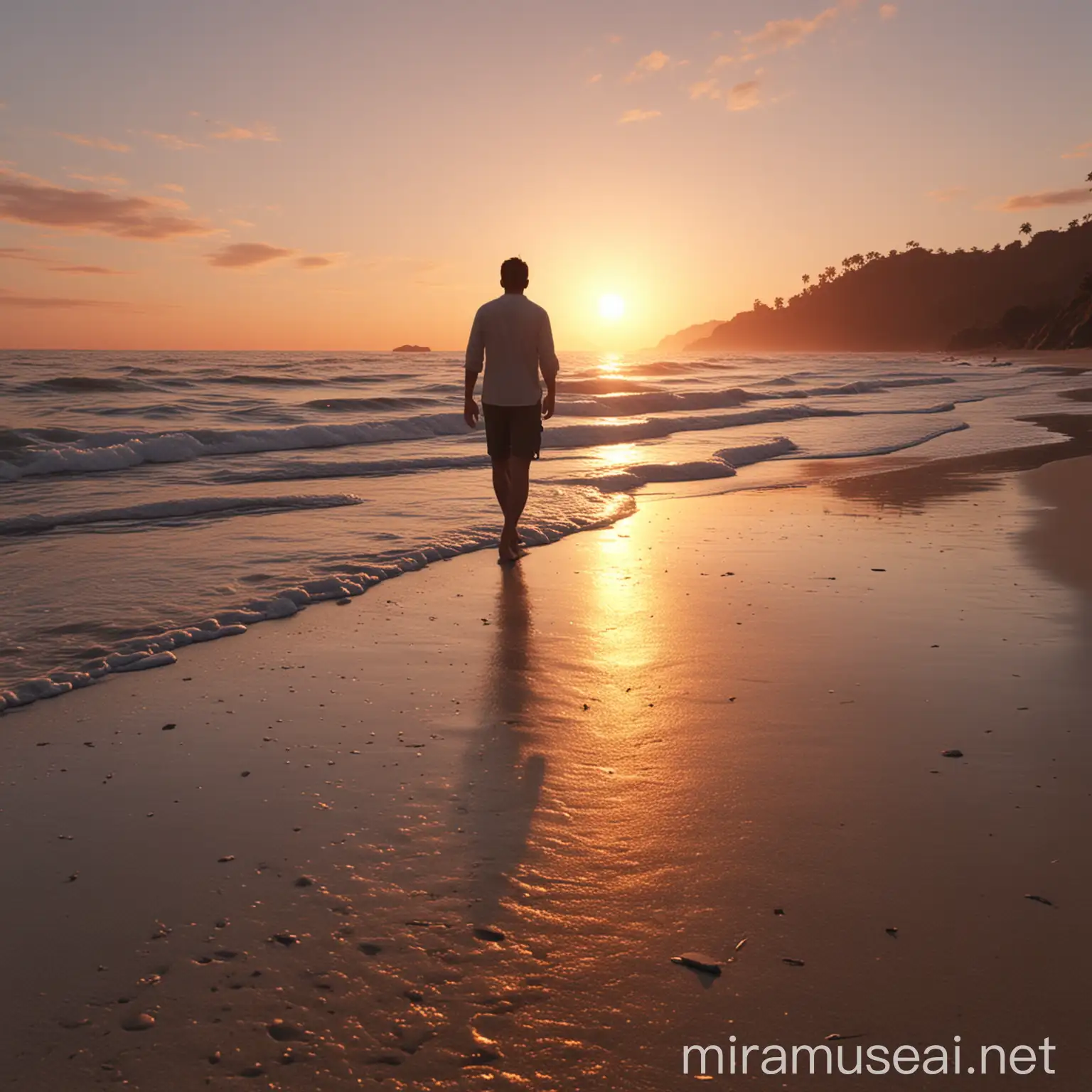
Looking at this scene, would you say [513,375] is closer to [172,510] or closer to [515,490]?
[515,490]

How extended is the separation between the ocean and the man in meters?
0.68

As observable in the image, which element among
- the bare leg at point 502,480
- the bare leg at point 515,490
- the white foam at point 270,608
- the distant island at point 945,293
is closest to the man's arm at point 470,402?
the bare leg at point 502,480

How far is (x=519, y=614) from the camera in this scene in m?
5.46

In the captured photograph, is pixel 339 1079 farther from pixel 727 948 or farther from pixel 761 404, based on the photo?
pixel 761 404

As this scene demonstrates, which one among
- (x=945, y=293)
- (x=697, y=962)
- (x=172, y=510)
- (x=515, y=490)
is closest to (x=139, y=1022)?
(x=697, y=962)

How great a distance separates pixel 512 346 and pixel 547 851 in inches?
201

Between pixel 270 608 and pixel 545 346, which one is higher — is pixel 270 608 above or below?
below

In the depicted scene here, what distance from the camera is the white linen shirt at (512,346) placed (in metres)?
7.07

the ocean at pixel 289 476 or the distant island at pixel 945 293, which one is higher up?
the distant island at pixel 945 293

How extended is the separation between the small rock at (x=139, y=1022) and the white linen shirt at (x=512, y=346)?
5603 millimetres

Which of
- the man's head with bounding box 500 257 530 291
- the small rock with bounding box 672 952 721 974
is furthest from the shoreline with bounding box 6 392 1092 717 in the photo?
the small rock with bounding box 672 952 721 974

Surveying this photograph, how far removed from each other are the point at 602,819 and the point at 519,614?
268 centimetres

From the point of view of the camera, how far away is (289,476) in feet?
40.0

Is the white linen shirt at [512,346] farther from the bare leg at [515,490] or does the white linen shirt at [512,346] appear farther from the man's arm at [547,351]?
the bare leg at [515,490]
